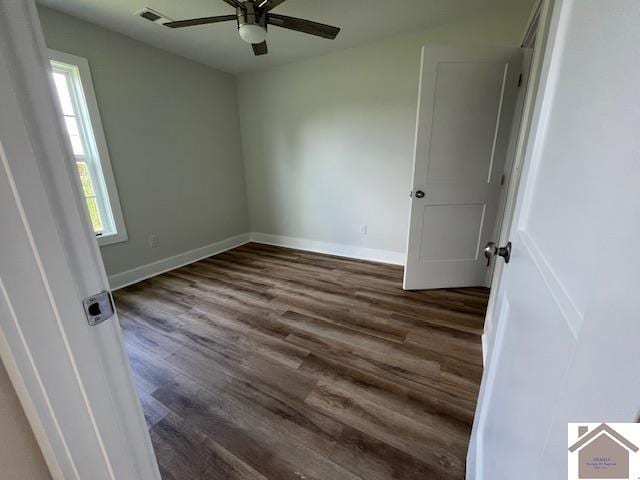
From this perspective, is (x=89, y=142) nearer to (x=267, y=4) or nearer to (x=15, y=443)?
(x=267, y=4)

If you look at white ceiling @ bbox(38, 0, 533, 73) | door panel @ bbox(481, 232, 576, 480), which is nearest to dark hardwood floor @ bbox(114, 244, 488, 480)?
door panel @ bbox(481, 232, 576, 480)

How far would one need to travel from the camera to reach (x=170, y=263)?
10.3 feet

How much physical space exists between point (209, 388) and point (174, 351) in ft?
1.58

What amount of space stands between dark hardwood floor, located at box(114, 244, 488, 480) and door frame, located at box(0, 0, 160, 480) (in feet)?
2.61

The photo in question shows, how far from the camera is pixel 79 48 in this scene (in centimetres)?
219

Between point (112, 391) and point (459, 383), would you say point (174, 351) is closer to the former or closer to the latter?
point (112, 391)

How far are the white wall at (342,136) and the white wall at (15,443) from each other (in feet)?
9.72

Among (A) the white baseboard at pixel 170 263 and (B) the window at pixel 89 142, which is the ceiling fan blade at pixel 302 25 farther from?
(A) the white baseboard at pixel 170 263

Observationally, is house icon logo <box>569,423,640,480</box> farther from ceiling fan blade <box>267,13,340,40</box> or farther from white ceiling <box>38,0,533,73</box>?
white ceiling <box>38,0,533,73</box>

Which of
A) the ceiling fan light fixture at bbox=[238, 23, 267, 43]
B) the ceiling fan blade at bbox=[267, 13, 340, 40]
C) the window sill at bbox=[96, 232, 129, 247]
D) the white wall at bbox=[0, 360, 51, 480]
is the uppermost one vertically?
the ceiling fan blade at bbox=[267, 13, 340, 40]

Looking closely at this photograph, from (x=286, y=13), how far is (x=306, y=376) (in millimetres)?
2776

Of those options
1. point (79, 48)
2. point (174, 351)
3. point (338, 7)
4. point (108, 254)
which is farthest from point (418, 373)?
point (79, 48)

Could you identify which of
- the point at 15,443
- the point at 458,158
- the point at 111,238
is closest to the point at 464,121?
the point at 458,158

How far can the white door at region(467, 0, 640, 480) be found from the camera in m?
0.29
